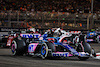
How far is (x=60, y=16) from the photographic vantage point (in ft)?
74.4

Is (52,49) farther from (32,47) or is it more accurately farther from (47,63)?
(32,47)

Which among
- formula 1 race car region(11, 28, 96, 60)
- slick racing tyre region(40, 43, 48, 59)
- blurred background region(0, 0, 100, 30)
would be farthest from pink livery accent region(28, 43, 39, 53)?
blurred background region(0, 0, 100, 30)

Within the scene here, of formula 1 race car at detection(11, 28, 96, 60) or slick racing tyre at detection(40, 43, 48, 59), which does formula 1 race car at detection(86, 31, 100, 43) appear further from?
slick racing tyre at detection(40, 43, 48, 59)

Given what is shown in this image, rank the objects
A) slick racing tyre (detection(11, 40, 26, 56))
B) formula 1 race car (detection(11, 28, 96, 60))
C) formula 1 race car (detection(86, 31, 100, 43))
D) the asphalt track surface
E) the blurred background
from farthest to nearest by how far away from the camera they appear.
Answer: the blurred background, formula 1 race car (detection(86, 31, 100, 43)), slick racing tyre (detection(11, 40, 26, 56)), formula 1 race car (detection(11, 28, 96, 60)), the asphalt track surface

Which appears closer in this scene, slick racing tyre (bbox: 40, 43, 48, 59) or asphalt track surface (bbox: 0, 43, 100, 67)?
asphalt track surface (bbox: 0, 43, 100, 67)

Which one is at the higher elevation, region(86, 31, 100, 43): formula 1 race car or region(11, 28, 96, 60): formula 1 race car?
region(11, 28, 96, 60): formula 1 race car

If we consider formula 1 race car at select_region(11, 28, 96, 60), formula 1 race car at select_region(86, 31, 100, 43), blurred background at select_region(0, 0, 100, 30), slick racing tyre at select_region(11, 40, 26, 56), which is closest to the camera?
formula 1 race car at select_region(11, 28, 96, 60)

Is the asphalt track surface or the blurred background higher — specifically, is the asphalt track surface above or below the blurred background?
below

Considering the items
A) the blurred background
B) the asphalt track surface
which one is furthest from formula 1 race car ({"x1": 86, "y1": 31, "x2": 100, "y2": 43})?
the asphalt track surface

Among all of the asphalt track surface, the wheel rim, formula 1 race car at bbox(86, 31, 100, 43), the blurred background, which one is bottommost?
formula 1 race car at bbox(86, 31, 100, 43)

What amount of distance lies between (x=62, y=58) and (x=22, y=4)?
20309 mm

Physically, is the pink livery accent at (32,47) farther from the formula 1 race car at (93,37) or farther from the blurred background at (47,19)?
the blurred background at (47,19)

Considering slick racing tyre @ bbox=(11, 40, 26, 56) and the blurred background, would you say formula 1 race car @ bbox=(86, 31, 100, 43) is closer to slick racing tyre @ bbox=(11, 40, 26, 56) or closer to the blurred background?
the blurred background

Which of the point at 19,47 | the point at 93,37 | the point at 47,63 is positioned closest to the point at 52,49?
the point at 47,63
